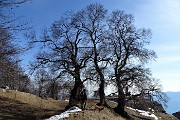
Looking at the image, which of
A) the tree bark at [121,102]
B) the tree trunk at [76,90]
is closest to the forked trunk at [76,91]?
the tree trunk at [76,90]

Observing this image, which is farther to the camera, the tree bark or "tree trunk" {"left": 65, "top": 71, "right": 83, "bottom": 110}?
the tree bark

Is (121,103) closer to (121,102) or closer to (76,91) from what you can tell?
(121,102)

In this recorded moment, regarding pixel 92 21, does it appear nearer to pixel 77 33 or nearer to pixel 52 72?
pixel 77 33

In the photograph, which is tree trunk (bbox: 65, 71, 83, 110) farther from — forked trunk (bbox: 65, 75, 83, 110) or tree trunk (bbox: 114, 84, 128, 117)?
tree trunk (bbox: 114, 84, 128, 117)

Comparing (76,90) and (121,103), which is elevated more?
(76,90)

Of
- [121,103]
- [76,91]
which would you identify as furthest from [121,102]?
[76,91]

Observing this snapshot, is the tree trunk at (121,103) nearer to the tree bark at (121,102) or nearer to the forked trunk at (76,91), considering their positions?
the tree bark at (121,102)

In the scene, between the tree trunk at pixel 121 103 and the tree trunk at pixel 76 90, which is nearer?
the tree trunk at pixel 76 90

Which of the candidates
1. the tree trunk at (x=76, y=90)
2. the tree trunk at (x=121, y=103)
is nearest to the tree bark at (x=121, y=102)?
the tree trunk at (x=121, y=103)

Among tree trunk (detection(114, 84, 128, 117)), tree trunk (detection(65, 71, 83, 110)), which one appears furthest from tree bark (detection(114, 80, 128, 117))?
tree trunk (detection(65, 71, 83, 110))

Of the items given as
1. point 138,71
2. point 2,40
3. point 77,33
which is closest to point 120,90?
point 138,71

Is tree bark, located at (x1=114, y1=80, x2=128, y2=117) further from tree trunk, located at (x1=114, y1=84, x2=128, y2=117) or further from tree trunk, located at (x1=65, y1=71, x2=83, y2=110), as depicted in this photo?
tree trunk, located at (x1=65, y1=71, x2=83, y2=110)

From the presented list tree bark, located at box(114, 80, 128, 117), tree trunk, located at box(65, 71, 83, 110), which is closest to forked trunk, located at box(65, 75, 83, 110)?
tree trunk, located at box(65, 71, 83, 110)

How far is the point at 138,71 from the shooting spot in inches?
1446
